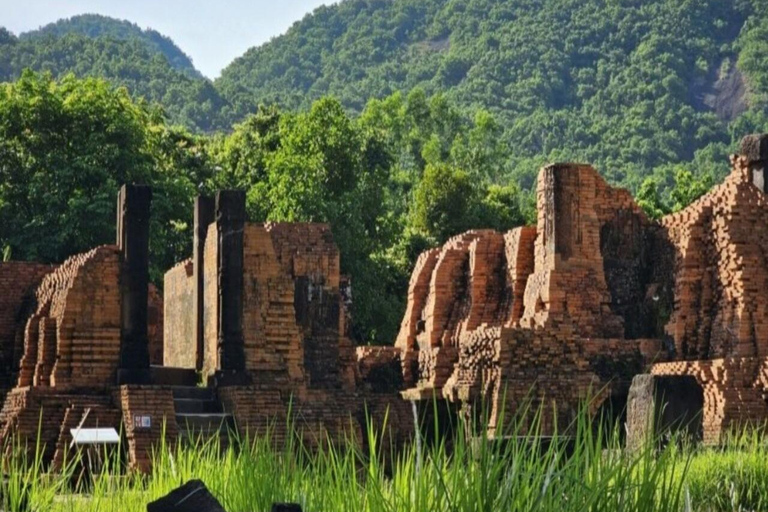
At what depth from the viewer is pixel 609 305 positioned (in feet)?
87.2

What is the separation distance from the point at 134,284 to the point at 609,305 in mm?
7891

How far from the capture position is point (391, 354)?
29.3 meters

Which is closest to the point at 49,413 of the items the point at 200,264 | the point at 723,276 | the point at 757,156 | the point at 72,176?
the point at 200,264

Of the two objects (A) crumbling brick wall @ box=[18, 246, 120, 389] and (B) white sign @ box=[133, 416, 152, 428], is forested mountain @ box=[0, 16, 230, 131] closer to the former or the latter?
(A) crumbling brick wall @ box=[18, 246, 120, 389]

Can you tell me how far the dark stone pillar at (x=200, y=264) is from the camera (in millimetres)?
23892

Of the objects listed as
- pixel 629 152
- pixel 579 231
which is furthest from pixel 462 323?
pixel 629 152

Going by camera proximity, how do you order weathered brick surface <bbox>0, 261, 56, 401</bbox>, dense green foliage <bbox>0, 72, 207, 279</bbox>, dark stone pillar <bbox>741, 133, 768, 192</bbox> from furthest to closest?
1. dense green foliage <bbox>0, 72, 207, 279</bbox>
2. dark stone pillar <bbox>741, 133, 768, 192</bbox>
3. weathered brick surface <bbox>0, 261, 56, 401</bbox>

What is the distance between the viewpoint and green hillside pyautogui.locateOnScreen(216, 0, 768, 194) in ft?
271

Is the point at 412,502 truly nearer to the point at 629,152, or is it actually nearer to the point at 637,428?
the point at 637,428

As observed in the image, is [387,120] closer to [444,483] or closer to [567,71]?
[567,71]

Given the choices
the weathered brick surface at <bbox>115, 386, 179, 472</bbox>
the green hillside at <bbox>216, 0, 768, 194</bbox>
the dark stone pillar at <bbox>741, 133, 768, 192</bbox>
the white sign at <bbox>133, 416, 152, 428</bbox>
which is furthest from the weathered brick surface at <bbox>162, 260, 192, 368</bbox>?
the green hillside at <bbox>216, 0, 768, 194</bbox>

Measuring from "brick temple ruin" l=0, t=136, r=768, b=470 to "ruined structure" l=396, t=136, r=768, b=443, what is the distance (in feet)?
0.10

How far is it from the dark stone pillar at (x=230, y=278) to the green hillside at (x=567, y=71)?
1991 inches

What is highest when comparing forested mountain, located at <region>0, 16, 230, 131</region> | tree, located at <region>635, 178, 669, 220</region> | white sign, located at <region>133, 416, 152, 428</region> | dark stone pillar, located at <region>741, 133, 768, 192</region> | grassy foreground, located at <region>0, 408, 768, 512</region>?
forested mountain, located at <region>0, 16, 230, 131</region>
